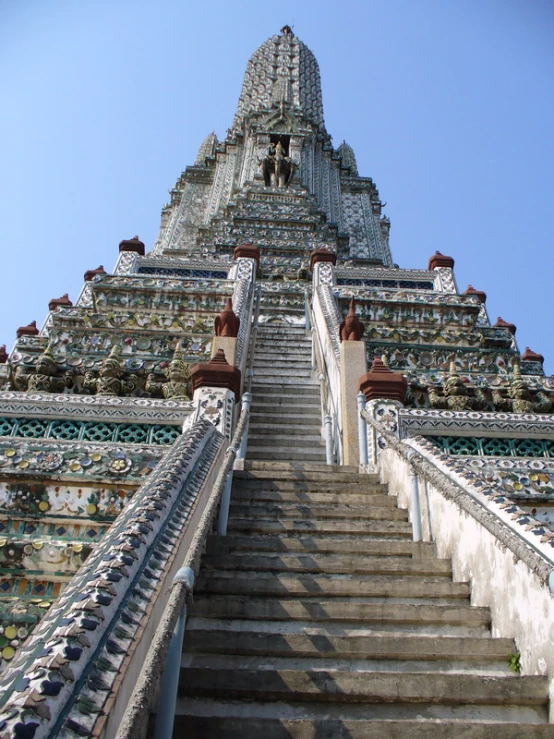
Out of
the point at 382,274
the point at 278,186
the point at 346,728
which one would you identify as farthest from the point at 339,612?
the point at 278,186

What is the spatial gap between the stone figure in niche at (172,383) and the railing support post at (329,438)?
204 centimetres

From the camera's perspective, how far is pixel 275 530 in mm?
5355

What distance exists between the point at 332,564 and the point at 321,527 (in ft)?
2.33

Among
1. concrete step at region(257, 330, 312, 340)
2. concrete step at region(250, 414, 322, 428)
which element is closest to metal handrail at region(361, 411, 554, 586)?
concrete step at region(250, 414, 322, 428)

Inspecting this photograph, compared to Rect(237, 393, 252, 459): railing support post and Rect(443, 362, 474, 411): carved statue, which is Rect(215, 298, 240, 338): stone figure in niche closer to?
Rect(237, 393, 252, 459): railing support post

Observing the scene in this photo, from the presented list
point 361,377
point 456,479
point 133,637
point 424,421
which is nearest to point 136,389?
point 361,377

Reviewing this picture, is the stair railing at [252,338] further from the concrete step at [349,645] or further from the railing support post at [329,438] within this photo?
the concrete step at [349,645]

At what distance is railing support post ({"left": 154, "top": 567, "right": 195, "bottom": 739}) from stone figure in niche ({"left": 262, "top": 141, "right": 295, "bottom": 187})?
26.5 meters

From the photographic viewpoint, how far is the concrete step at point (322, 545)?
491 centimetres

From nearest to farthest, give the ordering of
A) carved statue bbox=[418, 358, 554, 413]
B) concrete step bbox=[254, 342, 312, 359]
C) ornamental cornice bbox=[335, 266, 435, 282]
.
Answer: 1. carved statue bbox=[418, 358, 554, 413]
2. concrete step bbox=[254, 342, 312, 359]
3. ornamental cornice bbox=[335, 266, 435, 282]

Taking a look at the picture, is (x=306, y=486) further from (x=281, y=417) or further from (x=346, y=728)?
(x=281, y=417)

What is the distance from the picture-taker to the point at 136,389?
8484 millimetres

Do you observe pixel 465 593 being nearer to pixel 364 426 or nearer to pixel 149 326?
pixel 364 426

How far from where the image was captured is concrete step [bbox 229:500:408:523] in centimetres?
565
